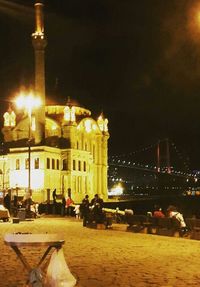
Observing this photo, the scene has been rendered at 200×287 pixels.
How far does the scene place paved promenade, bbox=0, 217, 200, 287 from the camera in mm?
8953

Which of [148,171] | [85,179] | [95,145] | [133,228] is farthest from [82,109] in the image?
[133,228]

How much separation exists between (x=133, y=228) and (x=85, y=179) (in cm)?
5894

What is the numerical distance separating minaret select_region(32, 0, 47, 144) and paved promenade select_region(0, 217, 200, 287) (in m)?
55.9

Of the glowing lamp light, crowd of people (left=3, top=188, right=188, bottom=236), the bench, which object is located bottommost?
the bench

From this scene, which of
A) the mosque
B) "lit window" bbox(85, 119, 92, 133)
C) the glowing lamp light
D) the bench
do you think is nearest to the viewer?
the bench

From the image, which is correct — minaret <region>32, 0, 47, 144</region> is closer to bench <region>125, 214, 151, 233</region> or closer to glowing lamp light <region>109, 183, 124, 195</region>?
bench <region>125, 214, 151, 233</region>

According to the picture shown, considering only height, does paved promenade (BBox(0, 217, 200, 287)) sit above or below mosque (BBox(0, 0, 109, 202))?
below

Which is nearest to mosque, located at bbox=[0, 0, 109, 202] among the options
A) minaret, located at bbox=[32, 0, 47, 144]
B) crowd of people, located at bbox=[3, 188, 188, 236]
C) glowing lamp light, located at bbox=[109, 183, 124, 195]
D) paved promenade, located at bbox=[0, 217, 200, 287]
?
minaret, located at bbox=[32, 0, 47, 144]

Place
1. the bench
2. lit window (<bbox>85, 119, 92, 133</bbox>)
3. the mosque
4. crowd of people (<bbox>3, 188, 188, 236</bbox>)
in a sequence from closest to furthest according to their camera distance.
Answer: crowd of people (<bbox>3, 188, 188, 236</bbox>), the bench, the mosque, lit window (<bbox>85, 119, 92, 133</bbox>)

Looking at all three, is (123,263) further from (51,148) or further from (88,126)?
(88,126)

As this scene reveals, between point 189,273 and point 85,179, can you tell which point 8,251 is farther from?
point 85,179

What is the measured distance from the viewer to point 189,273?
9672 mm

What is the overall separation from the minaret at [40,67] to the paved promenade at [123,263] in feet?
183

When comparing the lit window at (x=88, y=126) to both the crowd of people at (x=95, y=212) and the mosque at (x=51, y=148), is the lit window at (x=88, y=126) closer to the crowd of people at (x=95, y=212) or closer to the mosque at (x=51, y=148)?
the mosque at (x=51, y=148)
